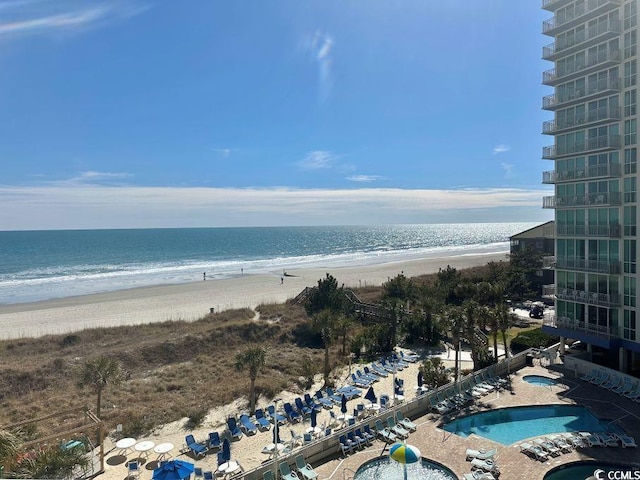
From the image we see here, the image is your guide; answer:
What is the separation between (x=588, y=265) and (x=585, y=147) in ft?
22.8

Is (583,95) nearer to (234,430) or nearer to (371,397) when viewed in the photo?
(371,397)

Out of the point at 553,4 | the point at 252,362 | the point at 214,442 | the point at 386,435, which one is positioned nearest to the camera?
the point at 386,435

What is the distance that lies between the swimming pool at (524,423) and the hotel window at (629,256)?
8630 mm

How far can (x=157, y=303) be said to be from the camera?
55625mm

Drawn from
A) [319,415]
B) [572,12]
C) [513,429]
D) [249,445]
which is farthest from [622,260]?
[249,445]

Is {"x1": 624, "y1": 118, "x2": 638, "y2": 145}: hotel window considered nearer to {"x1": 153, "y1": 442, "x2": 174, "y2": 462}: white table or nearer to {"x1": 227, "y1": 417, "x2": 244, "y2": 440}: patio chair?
{"x1": 227, "y1": 417, "x2": 244, "y2": 440}: patio chair

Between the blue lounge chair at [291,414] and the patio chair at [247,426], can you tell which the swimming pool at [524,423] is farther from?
the patio chair at [247,426]

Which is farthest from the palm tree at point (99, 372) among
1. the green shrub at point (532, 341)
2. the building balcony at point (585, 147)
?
the building balcony at point (585, 147)

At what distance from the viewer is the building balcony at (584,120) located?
24020mm

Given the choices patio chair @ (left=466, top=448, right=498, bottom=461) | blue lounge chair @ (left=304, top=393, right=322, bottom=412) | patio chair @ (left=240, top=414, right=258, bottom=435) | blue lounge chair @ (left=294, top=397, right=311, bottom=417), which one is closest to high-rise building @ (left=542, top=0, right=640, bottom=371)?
patio chair @ (left=466, top=448, right=498, bottom=461)

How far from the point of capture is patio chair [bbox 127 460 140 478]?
15547 mm

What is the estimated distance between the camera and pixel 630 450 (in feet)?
51.7

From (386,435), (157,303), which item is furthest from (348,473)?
(157,303)

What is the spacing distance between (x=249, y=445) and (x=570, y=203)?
22.9 meters
